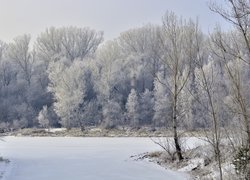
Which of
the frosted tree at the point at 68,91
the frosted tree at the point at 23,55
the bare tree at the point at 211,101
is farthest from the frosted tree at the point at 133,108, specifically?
Result: the bare tree at the point at 211,101

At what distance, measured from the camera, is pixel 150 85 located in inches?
2146

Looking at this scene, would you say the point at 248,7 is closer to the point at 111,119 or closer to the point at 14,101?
the point at 111,119

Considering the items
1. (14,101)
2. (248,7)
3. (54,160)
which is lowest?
(54,160)

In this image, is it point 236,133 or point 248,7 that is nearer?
point 248,7

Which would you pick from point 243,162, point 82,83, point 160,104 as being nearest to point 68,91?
point 82,83

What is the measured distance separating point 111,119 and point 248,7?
142 ft

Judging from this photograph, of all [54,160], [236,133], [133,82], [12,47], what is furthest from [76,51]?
[236,133]

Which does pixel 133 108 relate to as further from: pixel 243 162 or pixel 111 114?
pixel 243 162

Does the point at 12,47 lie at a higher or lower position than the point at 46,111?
higher

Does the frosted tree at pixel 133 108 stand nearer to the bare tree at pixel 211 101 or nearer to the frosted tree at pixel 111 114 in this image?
the frosted tree at pixel 111 114

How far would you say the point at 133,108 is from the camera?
49.5m

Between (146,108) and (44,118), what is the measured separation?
1234 centimetres

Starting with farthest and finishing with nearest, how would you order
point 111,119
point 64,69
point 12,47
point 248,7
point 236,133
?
point 12,47 → point 64,69 → point 111,119 → point 236,133 → point 248,7

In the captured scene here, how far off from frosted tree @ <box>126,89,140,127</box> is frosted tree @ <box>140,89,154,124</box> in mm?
714
